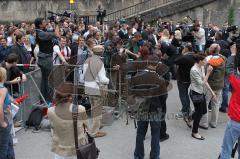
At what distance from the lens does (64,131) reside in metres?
5.21

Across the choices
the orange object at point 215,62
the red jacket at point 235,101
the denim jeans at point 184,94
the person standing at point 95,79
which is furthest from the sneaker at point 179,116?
the red jacket at point 235,101

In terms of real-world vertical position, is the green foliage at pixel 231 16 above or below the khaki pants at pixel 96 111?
above

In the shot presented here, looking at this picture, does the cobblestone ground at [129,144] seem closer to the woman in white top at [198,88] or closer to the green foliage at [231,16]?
the woman in white top at [198,88]

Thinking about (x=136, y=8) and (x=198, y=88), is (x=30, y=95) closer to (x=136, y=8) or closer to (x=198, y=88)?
(x=198, y=88)

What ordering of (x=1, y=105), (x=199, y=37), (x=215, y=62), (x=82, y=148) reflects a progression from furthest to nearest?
(x=199, y=37) → (x=215, y=62) → (x=1, y=105) → (x=82, y=148)

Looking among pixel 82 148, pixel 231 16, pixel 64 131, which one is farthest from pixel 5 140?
pixel 231 16

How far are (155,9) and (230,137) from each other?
18.5m

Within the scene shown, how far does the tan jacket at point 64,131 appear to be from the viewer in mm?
5164

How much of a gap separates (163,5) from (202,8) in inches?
95.7

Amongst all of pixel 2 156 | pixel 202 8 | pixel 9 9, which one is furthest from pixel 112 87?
pixel 9 9

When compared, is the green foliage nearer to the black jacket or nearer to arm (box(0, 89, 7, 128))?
the black jacket

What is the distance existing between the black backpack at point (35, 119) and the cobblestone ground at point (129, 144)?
193 mm

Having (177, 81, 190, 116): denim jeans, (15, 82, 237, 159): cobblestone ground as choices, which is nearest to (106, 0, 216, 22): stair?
(177, 81, 190, 116): denim jeans

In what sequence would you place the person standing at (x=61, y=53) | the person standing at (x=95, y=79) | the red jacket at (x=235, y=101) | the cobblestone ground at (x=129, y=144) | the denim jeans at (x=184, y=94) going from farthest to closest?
the person standing at (x=61, y=53)
the denim jeans at (x=184, y=94)
the person standing at (x=95, y=79)
the cobblestone ground at (x=129, y=144)
the red jacket at (x=235, y=101)
